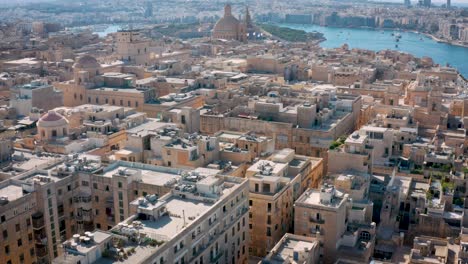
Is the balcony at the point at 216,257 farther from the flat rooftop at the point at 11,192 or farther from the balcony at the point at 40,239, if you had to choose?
the flat rooftop at the point at 11,192

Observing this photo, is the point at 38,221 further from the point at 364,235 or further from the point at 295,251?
the point at 364,235

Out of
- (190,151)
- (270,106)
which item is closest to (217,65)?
(270,106)

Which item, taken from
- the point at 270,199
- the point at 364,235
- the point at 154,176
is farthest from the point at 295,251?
the point at 154,176

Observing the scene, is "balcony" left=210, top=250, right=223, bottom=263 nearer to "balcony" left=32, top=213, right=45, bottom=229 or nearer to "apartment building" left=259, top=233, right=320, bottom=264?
"apartment building" left=259, top=233, right=320, bottom=264

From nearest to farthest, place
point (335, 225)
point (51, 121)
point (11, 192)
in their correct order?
1. point (11, 192)
2. point (335, 225)
3. point (51, 121)

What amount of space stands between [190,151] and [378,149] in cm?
2677

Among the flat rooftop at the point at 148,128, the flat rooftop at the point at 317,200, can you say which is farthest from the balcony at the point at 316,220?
the flat rooftop at the point at 148,128

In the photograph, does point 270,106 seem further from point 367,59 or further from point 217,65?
point 367,59

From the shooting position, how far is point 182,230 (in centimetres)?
4219

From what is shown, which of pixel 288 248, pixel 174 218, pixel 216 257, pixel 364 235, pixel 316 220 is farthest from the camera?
pixel 364 235

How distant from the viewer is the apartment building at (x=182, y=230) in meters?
39.5

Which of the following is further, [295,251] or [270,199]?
[270,199]

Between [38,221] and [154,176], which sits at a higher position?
[154,176]

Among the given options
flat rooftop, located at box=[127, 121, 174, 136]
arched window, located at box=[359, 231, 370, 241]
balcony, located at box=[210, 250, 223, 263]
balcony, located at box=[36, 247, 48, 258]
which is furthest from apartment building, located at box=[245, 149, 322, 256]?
balcony, located at box=[36, 247, 48, 258]
